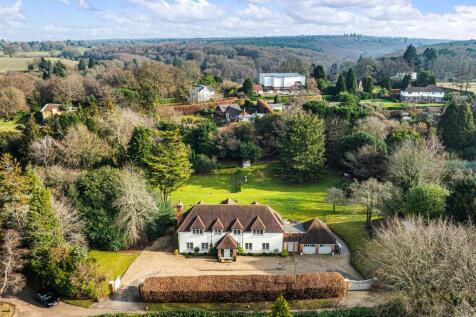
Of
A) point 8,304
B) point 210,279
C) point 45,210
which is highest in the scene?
point 45,210

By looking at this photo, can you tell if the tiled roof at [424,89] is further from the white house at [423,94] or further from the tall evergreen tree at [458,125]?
the tall evergreen tree at [458,125]

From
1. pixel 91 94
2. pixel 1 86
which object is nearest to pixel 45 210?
pixel 91 94

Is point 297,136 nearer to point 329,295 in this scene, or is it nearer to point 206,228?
point 206,228

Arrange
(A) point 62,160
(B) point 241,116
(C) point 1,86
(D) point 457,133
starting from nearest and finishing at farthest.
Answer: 1. (A) point 62,160
2. (D) point 457,133
3. (B) point 241,116
4. (C) point 1,86

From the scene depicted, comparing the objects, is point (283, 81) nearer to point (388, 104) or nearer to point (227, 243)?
point (388, 104)

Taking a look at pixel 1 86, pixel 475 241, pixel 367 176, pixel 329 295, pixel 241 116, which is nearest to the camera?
pixel 475 241

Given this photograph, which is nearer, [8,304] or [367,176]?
[8,304]

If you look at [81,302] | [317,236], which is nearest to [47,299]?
[81,302]
